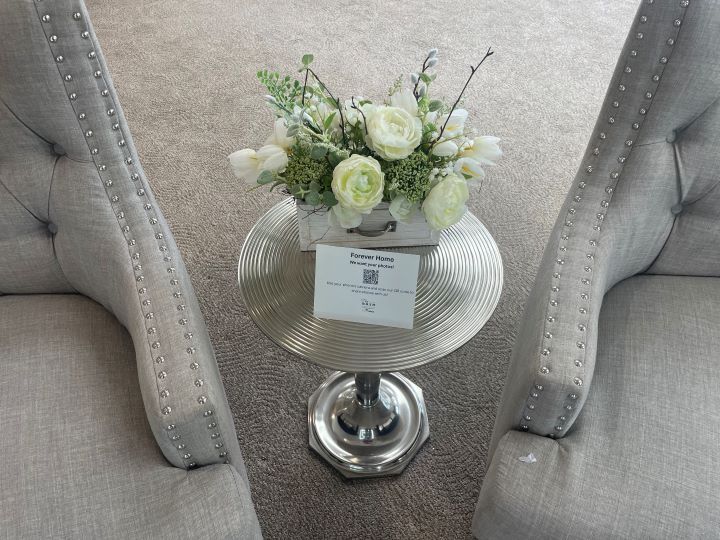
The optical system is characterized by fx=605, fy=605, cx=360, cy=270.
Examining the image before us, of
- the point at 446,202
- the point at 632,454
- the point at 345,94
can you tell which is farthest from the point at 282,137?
the point at 345,94

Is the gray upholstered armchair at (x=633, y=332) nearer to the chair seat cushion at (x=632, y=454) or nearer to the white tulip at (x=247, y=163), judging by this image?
the chair seat cushion at (x=632, y=454)

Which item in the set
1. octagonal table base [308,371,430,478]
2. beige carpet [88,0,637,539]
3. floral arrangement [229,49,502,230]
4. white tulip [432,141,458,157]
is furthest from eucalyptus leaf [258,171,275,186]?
beige carpet [88,0,637,539]

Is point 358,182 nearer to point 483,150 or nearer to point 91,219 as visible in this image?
point 483,150

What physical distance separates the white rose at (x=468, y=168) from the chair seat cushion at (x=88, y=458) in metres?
0.52

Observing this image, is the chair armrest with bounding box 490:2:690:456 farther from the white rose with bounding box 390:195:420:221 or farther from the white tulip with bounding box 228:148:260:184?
the white tulip with bounding box 228:148:260:184

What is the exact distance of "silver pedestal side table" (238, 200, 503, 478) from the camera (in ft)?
2.83

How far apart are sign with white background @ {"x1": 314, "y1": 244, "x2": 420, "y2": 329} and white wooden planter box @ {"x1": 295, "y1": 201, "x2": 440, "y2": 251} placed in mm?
100

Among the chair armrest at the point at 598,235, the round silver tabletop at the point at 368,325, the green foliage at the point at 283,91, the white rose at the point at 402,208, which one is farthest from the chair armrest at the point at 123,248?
the chair armrest at the point at 598,235

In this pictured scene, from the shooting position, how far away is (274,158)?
32.8 inches

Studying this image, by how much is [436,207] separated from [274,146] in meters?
0.24

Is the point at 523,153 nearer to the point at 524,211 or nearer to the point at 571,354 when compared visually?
the point at 524,211

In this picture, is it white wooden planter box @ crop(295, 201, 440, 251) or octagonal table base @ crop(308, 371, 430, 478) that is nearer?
white wooden planter box @ crop(295, 201, 440, 251)

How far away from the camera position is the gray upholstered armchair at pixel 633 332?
76 centimetres

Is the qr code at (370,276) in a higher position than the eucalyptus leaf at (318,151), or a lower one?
lower
